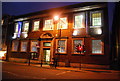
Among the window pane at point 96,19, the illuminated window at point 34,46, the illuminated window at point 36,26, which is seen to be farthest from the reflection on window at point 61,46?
the illuminated window at point 36,26

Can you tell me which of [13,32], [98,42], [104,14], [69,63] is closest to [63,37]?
[69,63]

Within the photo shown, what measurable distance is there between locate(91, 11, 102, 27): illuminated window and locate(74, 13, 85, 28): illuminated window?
1272 mm

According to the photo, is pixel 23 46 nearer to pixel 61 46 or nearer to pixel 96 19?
pixel 61 46

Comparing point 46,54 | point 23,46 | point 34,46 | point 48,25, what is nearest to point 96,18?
point 48,25

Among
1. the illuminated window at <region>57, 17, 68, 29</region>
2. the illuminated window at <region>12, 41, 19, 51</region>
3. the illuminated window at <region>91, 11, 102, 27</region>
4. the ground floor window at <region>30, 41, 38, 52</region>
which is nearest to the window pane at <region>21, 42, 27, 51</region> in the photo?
the illuminated window at <region>12, 41, 19, 51</region>

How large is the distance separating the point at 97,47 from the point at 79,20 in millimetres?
4765

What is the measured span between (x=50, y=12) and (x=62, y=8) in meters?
2.20

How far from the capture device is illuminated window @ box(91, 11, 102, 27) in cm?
1461

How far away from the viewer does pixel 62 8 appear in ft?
56.4

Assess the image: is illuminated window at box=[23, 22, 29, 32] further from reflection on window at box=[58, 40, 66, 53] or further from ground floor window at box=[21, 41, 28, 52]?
reflection on window at box=[58, 40, 66, 53]

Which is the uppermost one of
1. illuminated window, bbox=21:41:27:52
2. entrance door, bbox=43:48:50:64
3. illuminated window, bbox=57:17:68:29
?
illuminated window, bbox=57:17:68:29

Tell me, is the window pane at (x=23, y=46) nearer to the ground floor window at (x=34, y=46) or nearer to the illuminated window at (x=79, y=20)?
the ground floor window at (x=34, y=46)

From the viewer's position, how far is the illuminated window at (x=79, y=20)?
15.4m

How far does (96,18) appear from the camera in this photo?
48.6 ft
